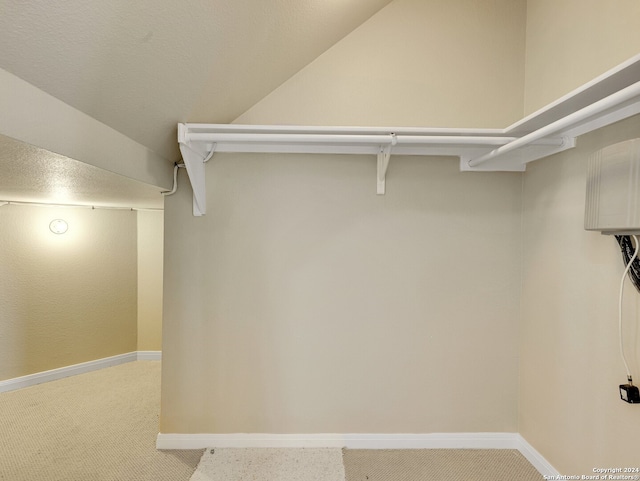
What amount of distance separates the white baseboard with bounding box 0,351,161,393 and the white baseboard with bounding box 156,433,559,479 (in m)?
1.50

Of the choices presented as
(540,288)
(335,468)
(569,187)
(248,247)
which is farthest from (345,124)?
(335,468)

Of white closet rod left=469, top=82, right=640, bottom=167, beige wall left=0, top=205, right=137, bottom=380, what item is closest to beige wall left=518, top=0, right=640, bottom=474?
white closet rod left=469, top=82, right=640, bottom=167

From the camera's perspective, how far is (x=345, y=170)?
1995 mm

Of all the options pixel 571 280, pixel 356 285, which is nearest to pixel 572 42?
pixel 571 280

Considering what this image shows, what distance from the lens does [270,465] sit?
6.06 ft

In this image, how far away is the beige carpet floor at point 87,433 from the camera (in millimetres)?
1780

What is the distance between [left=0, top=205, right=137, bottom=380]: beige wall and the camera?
2.69 m

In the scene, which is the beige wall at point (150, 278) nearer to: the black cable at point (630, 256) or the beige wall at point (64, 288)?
the beige wall at point (64, 288)

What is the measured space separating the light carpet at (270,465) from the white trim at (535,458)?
1054mm

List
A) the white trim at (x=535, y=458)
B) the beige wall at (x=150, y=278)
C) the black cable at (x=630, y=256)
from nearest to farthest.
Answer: the black cable at (x=630, y=256)
the white trim at (x=535, y=458)
the beige wall at (x=150, y=278)

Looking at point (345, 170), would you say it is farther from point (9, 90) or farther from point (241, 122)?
point (9, 90)

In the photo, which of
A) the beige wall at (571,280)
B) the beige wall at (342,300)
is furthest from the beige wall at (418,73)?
the beige wall at (342,300)

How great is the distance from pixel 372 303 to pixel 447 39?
1614 mm

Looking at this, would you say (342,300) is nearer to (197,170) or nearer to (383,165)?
(383,165)
